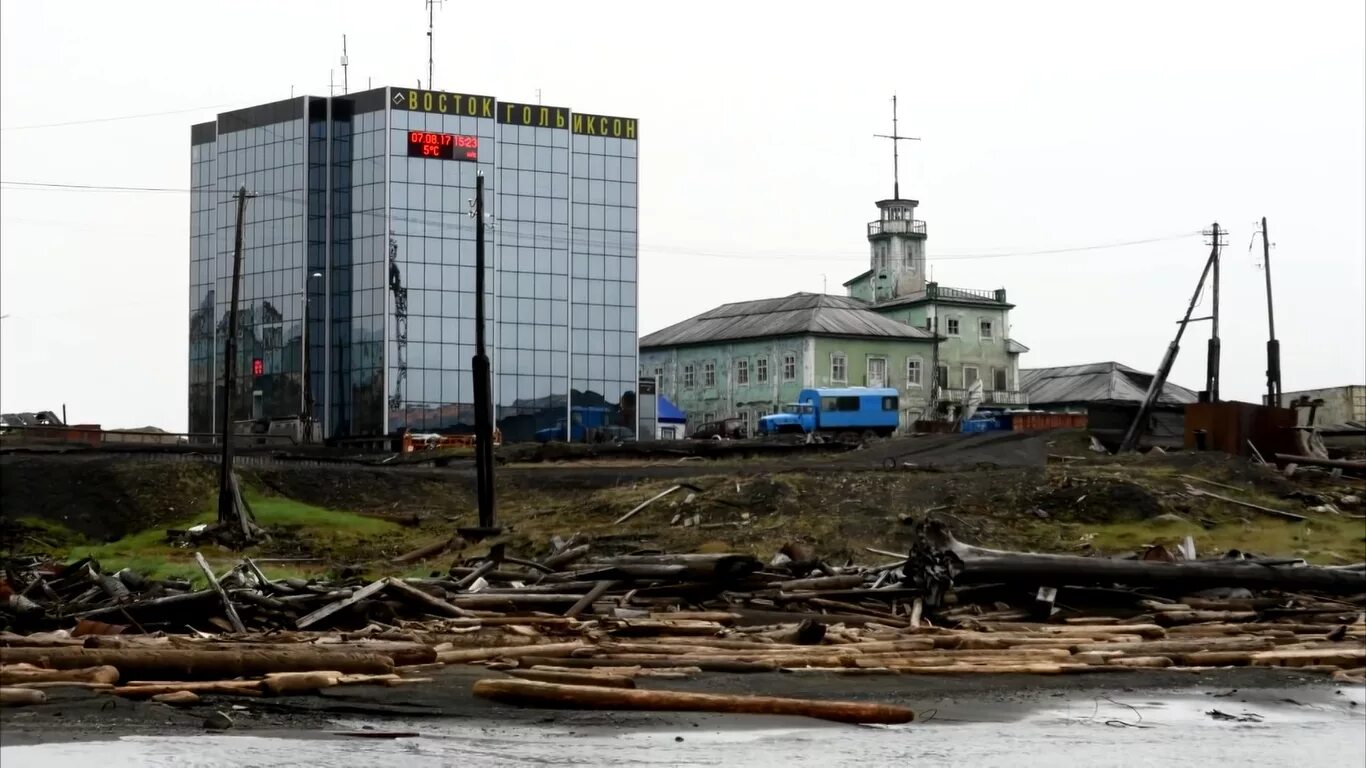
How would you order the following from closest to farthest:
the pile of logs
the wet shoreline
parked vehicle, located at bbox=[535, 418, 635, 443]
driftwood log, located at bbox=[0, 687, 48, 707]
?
1. the wet shoreline
2. driftwood log, located at bbox=[0, 687, 48, 707]
3. the pile of logs
4. parked vehicle, located at bbox=[535, 418, 635, 443]

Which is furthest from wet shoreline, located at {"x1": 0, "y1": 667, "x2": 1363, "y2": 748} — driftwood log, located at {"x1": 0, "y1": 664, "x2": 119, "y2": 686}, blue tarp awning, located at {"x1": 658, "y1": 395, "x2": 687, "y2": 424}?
blue tarp awning, located at {"x1": 658, "y1": 395, "x2": 687, "y2": 424}

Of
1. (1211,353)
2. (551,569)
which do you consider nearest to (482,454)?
(551,569)

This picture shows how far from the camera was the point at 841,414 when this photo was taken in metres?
79.6

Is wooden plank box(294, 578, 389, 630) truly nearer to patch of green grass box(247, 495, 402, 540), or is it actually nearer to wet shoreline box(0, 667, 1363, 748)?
wet shoreline box(0, 667, 1363, 748)

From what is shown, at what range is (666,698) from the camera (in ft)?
48.9

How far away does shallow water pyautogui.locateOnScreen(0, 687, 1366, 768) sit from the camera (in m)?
12.4

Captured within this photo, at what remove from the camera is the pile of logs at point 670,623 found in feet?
49.5

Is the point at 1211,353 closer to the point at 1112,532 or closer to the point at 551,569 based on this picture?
the point at 1112,532

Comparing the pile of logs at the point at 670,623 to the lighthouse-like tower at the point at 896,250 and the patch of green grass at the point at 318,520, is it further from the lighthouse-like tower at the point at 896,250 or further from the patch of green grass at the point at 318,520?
the lighthouse-like tower at the point at 896,250

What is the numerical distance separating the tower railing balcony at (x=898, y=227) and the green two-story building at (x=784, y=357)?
9.23 metres

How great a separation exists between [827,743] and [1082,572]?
9.55m

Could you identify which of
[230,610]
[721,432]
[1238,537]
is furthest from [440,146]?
[230,610]

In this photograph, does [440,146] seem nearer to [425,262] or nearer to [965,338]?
[425,262]

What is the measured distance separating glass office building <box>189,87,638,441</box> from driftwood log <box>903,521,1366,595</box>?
233ft
